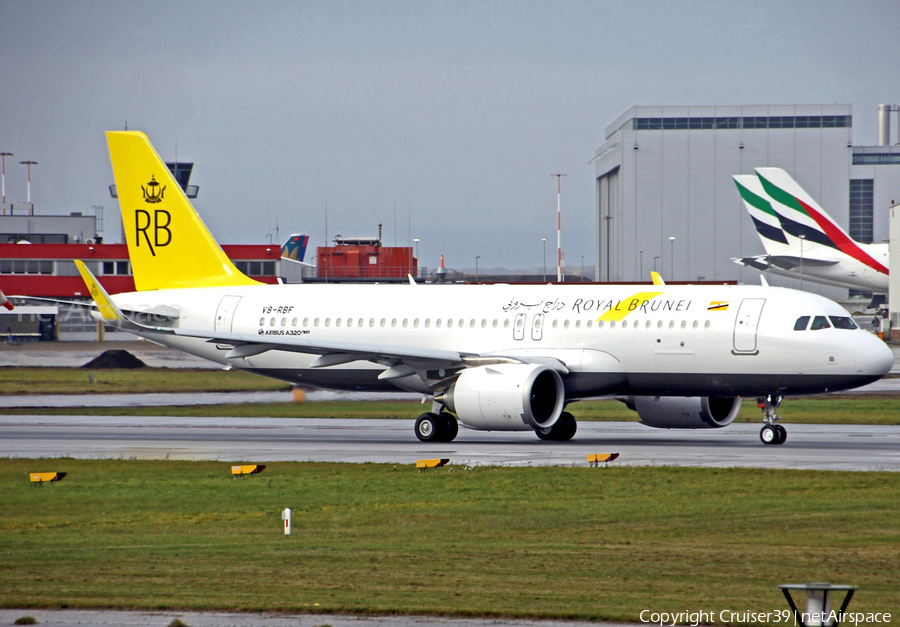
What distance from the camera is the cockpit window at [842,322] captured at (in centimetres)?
2934

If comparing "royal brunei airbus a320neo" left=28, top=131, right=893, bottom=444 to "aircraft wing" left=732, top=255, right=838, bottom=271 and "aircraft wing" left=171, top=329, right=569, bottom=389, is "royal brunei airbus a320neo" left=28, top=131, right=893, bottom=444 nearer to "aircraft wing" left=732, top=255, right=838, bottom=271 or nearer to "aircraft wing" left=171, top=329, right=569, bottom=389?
"aircraft wing" left=171, top=329, right=569, bottom=389

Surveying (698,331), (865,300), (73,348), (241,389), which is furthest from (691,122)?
(698,331)

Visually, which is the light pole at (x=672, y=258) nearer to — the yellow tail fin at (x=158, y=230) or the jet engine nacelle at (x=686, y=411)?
the yellow tail fin at (x=158, y=230)

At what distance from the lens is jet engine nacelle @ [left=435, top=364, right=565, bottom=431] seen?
28.8 meters

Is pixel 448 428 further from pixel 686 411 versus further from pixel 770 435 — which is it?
pixel 770 435

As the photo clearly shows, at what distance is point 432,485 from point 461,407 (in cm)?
829

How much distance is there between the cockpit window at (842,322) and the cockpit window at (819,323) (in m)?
0.18

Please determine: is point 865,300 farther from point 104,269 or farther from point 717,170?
point 104,269

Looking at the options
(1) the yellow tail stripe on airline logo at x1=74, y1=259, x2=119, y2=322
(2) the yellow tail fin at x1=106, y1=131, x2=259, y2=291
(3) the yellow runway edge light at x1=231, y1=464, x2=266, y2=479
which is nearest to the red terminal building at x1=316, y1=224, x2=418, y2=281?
(2) the yellow tail fin at x1=106, y1=131, x2=259, y2=291

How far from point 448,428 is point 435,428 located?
45 centimetres

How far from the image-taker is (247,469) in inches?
910

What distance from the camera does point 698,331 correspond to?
29891 mm

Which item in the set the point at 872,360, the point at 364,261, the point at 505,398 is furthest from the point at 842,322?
the point at 364,261

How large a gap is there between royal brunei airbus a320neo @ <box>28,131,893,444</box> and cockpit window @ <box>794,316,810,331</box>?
0.11 feet
